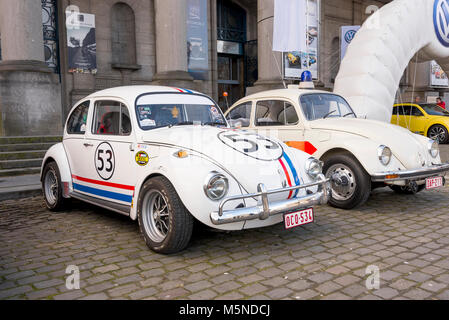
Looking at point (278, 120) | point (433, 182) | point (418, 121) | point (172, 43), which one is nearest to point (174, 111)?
point (278, 120)

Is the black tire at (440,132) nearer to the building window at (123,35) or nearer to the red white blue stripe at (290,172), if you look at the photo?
the building window at (123,35)

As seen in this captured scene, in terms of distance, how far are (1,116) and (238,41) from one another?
13098 mm

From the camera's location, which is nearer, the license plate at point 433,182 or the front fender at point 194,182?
the front fender at point 194,182

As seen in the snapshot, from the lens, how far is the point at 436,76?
81.2 ft

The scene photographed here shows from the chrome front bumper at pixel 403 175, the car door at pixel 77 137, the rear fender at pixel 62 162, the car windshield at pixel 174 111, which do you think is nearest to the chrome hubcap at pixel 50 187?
the rear fender at pixel 62 162

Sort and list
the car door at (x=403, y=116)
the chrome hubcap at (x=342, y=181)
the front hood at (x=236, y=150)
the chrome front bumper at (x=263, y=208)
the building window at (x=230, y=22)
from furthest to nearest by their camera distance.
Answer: the building window at (x=230, y=22) < the car door at (x=403, y=116) < the chrome hubcap at (x=342, y=181) < the front hood at (x=236, y=150) < the chrome front bumper at (x=263, y=208)

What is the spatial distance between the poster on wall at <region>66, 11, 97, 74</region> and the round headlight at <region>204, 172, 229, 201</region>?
1247 cm

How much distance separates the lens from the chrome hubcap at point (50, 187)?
19.0 ft

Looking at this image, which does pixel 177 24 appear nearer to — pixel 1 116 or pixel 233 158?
pixel 1 116

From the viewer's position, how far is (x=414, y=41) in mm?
10148

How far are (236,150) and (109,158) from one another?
5.42ft

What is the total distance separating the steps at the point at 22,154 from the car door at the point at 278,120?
4.95 metres

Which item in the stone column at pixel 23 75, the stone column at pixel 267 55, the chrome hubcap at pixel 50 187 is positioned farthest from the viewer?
the stone column at pixel 267 55

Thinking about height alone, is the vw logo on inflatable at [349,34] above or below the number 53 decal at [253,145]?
above
